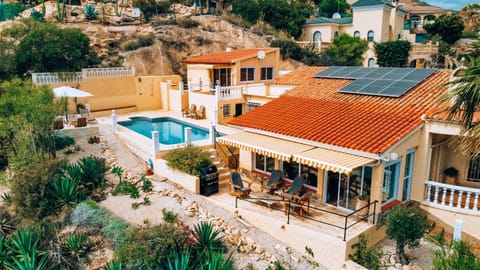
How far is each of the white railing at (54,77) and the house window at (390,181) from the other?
116 ft

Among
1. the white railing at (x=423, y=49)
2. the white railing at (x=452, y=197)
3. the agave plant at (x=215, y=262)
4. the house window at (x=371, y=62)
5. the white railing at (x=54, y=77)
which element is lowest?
the agave plant at (x=215, y=262)

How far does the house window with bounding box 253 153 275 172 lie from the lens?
2459cm

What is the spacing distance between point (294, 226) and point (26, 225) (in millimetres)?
15998

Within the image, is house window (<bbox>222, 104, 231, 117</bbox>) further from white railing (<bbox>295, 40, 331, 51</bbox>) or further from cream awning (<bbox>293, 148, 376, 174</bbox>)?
white railing (<bbox>295, 40, 331, 51</bbox>)

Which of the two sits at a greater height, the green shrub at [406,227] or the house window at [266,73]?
the house window at [266,73]

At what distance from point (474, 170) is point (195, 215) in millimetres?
17248

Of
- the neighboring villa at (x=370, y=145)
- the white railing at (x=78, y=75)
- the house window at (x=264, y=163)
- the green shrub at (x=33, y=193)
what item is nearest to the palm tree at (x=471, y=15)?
the neighboring villa at (x=370, y=145)

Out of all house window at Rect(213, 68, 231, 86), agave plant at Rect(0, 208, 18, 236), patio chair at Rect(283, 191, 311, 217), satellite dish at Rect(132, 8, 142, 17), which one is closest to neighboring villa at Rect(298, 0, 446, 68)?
house window at Rect(213, 68, 231, 86)

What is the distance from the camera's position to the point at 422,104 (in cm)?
2109

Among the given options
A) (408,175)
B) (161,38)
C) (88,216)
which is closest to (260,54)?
(161,38)

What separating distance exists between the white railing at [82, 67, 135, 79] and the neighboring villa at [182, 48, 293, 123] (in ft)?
26.7

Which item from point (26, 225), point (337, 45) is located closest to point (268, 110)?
point (26, 225)

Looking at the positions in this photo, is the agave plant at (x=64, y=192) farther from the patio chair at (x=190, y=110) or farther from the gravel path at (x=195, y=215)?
the patio chair at (x=190, y=110)

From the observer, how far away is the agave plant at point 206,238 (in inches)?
716
